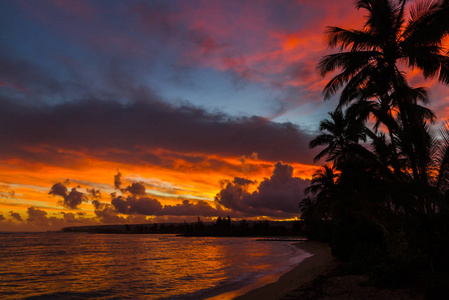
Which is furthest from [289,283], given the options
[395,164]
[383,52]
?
[383,52]

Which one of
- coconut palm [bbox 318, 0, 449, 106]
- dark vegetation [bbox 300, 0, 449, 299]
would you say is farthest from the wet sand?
coconut palm [bbox 318, 0, 449, 106]

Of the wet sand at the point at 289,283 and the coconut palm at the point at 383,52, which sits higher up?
the coconut palm at the point at 383,52

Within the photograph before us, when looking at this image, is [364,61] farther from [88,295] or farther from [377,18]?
[88,295]

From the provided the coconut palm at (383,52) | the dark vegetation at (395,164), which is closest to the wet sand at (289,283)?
the dark vegetation at (395,164)

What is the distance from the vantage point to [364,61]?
45.8 ft

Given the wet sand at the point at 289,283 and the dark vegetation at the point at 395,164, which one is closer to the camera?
the dark vegetation at the point at 395,164

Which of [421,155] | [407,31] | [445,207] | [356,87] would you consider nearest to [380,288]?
[445,207]

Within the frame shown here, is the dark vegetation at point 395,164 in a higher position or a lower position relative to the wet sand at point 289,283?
higher

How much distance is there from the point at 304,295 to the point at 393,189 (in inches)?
182

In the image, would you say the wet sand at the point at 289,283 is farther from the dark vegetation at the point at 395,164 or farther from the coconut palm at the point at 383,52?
the coconut palm at the point at 383,52

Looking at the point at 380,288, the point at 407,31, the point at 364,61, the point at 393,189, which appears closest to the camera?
the point at 393,189

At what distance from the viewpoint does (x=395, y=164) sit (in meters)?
11.3

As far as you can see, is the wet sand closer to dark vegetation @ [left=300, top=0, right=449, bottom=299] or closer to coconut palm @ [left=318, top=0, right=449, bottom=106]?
dark vegetation @ [left=300, top=0, right=449, bottom=299]

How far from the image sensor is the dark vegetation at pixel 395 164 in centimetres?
887
